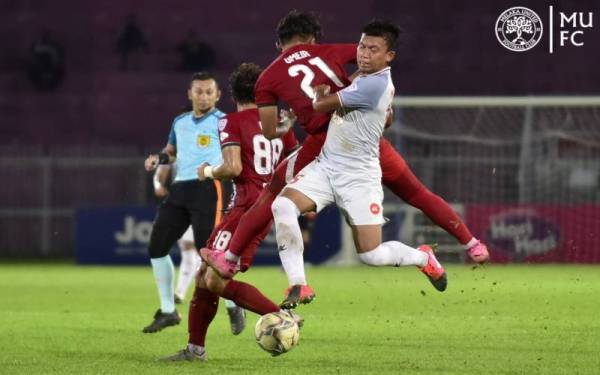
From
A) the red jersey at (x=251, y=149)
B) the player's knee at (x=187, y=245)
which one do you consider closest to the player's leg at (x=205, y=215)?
the red jersey at (x=251, y=149)

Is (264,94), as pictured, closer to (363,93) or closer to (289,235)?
(363,93)

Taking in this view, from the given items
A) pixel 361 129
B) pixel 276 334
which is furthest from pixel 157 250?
pixel 276 334

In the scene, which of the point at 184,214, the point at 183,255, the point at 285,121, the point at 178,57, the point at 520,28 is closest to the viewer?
the point at 285,121

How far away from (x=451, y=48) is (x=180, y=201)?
1766 centimetres

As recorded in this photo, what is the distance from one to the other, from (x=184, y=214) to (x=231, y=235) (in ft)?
8.45

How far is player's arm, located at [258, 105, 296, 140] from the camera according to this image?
738 cm

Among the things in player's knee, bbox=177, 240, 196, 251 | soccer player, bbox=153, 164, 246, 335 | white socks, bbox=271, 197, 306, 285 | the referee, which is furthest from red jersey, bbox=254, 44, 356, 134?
player's knee, bbox=177, 240, 196, 251

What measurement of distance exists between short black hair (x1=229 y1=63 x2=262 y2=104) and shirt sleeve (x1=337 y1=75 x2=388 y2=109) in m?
0.97

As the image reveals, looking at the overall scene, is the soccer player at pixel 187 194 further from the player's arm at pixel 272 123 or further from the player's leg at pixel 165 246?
the player's arm at pixel 272 123

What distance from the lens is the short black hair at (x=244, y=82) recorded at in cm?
800

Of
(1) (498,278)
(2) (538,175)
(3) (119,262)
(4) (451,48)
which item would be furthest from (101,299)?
(4) (451,48)

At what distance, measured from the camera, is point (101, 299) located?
13680mm

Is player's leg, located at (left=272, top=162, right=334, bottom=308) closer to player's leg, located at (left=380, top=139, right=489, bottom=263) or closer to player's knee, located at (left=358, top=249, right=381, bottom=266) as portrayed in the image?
player's knee, located at (left=358, top=249, right=381, bottom=266)

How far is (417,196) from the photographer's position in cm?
808
